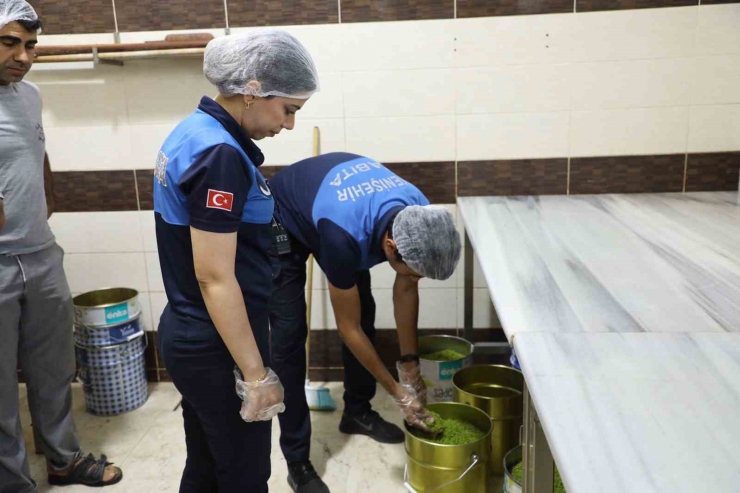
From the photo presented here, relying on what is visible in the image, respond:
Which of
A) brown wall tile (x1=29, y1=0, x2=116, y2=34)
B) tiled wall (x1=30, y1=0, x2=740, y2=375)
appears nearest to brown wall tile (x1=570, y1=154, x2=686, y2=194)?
tiled wall (x1=30, y1=0, x2=740, y2=375)

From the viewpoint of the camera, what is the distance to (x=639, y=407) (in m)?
0.93

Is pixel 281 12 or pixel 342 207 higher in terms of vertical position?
pixel 281 12

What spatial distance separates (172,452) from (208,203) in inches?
64.4

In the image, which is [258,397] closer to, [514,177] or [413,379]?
[413,379]

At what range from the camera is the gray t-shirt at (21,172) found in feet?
6.33

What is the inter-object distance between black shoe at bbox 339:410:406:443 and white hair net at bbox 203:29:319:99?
1.58 m

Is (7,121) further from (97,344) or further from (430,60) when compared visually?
(430,60)

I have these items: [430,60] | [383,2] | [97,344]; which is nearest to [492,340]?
[430,60]

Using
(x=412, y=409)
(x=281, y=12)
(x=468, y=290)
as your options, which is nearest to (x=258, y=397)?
(x=412, y=409)

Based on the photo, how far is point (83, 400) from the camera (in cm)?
294

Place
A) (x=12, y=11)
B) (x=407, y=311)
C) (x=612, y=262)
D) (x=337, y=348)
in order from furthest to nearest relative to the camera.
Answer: (x=337, y=348), (x=407, y=311), (x=12, y=11), (x=612, y=262)

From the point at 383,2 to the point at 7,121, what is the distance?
1.55m

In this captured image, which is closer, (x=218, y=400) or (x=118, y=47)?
(x=218, y=400)

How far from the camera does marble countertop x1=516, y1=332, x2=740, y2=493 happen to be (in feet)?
2.54
